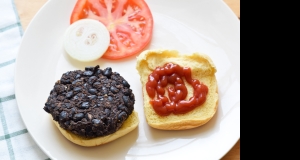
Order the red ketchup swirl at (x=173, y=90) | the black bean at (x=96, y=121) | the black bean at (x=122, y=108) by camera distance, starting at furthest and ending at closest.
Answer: the red ketchup swirl at (x=173, y=90)
the black bean at (x=122, y=108)
the black bean at (x=96, y=121)

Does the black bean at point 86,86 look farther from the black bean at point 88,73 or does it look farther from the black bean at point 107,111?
the black bean at point 107,111

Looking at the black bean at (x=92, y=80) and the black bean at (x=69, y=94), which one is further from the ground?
the black bean at (x=92, y=80)

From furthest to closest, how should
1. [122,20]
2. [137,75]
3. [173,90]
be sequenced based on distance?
[122,20] → [137,75] → [173,90]

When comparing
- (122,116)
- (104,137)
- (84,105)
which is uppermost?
(84,105)

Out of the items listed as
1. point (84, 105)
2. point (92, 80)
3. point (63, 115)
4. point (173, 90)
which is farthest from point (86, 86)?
point (173, 90)

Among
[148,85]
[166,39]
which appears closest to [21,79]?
[148,85]

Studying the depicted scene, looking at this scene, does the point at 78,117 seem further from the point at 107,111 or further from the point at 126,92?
the point at 126,92

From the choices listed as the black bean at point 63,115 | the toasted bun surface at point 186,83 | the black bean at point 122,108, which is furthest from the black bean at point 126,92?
the black bean at point 63,115

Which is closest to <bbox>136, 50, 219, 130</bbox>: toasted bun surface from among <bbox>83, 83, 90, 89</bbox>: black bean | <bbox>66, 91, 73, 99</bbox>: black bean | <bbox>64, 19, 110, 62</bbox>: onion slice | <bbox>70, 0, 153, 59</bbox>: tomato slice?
<bbox>70, 0, 153, 59</bbox>: tomato slice
